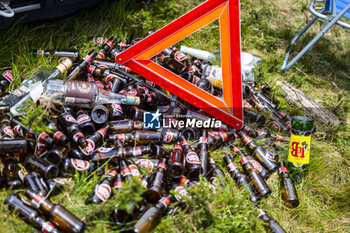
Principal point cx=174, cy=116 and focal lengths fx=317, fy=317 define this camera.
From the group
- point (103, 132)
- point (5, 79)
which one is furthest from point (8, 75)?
point (103, 132)

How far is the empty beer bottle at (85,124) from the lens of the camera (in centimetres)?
285

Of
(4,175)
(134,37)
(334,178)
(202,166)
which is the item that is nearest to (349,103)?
(334,178)

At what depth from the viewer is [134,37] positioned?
13.9 feet

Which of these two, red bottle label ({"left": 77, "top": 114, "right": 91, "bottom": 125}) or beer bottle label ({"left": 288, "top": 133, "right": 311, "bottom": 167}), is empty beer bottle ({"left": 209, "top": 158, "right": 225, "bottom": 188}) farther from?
red bottle label ({"left": 77, "top": 114, "right": 91, "bottom": 125})

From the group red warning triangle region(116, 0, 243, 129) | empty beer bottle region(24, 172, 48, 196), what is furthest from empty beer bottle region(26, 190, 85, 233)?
red warning triangle region(116, 0, 243, 129)

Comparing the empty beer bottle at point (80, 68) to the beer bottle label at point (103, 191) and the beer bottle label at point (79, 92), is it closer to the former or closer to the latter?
the beer bottle label at point (79, 92)

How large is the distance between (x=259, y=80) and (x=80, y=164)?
249 centimetres

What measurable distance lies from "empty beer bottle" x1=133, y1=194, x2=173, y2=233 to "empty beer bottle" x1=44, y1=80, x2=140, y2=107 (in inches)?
42.3

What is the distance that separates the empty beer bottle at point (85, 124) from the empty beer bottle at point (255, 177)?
1.42 metres

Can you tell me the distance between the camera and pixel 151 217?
7.21 feet

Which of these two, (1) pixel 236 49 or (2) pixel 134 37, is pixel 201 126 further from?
(2) pixel 134 37

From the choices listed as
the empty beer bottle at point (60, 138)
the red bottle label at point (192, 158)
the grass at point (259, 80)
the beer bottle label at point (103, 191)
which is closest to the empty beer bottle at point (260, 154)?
the grass at point (259, 80)

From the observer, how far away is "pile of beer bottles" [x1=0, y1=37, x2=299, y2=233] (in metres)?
2.34

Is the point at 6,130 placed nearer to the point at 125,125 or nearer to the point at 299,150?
the point at 125,125
